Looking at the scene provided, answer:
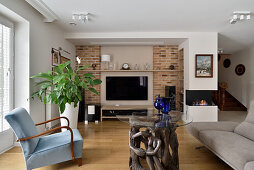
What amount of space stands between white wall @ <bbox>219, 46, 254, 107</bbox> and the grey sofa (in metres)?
4.63

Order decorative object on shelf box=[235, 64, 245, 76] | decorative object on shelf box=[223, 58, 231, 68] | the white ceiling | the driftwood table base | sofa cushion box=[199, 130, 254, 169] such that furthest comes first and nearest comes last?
decorative object on shelf box=[223, 58, 231, 68] → decorative object on shelf box=[235, 64, 245, 76] → the white ceiling → the driftwood table base → sofa cushion box=[199, 130, 254, 169]

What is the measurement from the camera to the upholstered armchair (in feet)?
6.03

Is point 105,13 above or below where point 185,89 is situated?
above

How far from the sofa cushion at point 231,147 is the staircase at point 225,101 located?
5.24 meters

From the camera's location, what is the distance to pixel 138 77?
511 cm

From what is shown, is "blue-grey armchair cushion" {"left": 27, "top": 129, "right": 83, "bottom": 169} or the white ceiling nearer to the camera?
"blue-grey armchair cushion" {"left": 27, "top": 129, "right": 83, "bottom": 169}

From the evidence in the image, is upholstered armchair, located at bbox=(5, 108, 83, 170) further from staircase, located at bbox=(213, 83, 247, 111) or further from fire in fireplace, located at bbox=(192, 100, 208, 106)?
staircase, located at bbox=(213, 83, 247, 111)

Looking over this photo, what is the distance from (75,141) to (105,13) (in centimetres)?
242

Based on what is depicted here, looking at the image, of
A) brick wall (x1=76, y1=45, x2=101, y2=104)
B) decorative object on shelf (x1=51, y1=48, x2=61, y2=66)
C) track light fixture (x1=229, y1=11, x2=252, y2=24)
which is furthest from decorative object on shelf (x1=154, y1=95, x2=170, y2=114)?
brick wall (x1=76, y1=45, x2=101, y2=104)

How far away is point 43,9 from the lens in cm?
286

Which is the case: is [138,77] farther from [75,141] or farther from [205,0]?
[75,141]

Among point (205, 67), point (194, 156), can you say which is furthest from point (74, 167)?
point (205, 67)

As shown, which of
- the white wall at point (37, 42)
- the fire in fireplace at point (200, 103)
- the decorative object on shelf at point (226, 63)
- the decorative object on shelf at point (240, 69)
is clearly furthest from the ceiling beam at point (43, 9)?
the decorative object on shelf at point (226, 63)

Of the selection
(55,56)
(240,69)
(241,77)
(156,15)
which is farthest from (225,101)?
(55,56)
